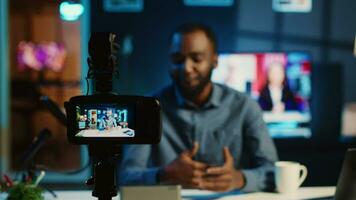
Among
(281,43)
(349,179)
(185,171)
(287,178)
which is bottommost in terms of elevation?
(185,171)

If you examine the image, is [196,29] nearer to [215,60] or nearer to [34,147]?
[215,60]

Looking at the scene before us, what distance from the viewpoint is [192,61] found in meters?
3.94

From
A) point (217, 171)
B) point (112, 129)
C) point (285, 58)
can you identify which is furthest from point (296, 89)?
point (112, 129)

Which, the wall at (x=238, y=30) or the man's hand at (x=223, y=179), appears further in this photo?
the wall at (x=238, y=30)

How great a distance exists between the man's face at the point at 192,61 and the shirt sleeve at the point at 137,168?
0.56m

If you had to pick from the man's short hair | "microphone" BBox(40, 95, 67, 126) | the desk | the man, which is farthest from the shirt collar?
"microphone" BBox(40, 95, 67, 126)

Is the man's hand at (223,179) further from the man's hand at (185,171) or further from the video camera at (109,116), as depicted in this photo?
the video camera at (109,116)

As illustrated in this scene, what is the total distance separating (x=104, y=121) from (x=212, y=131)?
2.36 m

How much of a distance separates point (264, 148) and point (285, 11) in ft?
4.85

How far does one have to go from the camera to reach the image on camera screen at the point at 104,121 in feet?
6.14

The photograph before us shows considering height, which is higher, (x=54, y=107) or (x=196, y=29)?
(x=196, y=29)

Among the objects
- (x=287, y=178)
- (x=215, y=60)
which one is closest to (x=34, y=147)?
(x=287, y=178)

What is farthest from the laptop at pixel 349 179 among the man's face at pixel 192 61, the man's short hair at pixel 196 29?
the man's short hair at pixel 196 29

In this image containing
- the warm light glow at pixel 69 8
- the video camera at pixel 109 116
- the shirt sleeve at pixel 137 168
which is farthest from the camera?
the shirt sleeve at pixel 137 168
